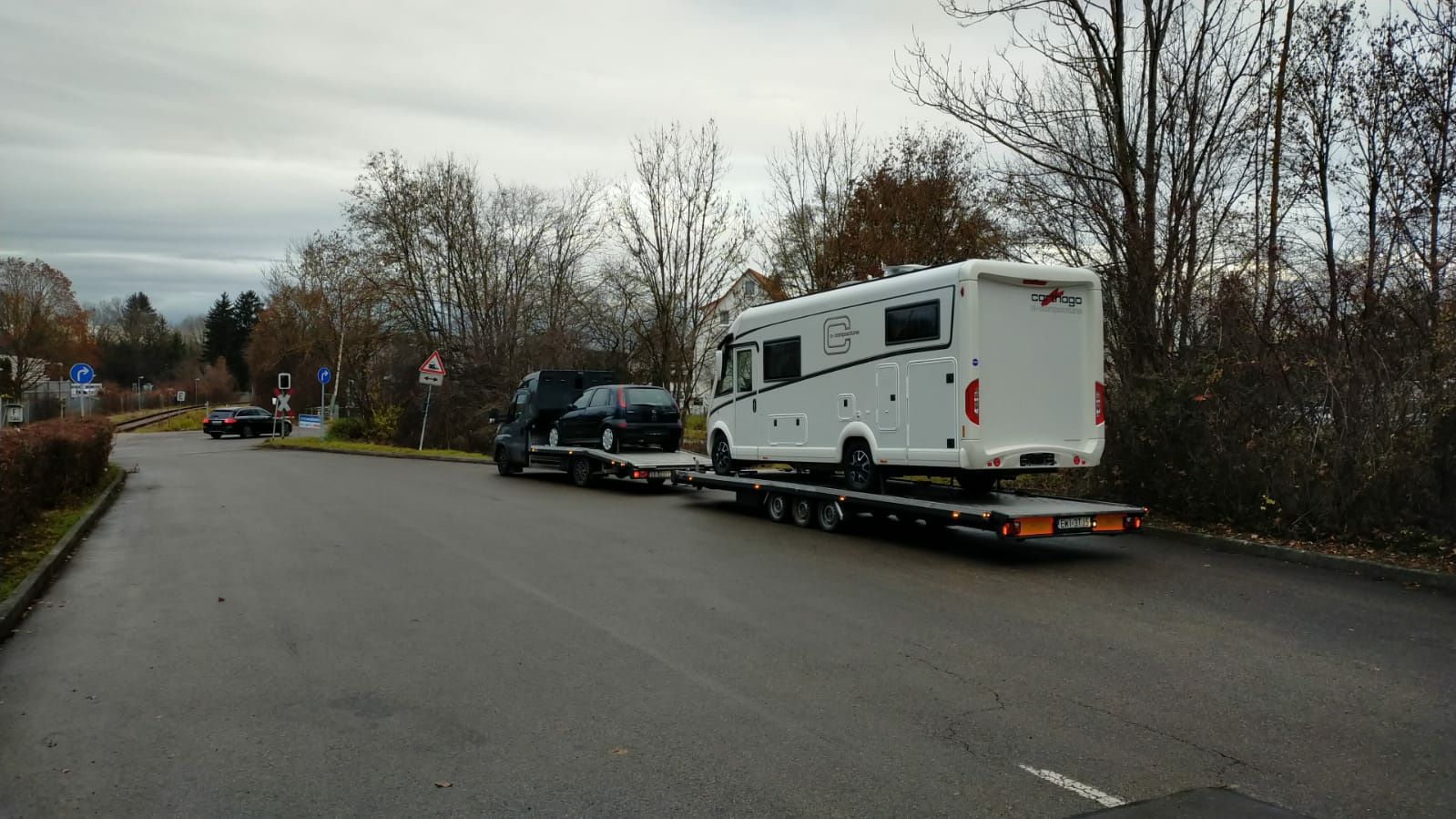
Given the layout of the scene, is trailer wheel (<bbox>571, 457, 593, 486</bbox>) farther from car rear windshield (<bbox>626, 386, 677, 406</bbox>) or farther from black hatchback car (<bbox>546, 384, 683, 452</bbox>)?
car rear windshield (<bbox>626, 386, 677, 406</bbox>)

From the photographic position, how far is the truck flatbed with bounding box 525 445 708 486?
57.2 ft

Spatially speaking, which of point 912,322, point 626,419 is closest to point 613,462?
point 626,419

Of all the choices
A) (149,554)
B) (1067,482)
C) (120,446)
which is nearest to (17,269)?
(120,446)

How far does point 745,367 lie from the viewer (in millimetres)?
14812

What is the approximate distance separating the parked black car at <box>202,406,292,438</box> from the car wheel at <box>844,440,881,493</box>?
4552cm

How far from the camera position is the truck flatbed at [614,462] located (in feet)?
57.2

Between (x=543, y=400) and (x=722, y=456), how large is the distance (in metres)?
6.90

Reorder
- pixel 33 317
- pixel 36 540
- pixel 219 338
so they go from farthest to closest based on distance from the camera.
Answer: pixel 219 338 → pixel 33 317 → pixel 36 540

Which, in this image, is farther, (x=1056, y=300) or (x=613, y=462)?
(x=613, y=462)

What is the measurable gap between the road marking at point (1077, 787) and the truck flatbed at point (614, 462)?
42.1 feet

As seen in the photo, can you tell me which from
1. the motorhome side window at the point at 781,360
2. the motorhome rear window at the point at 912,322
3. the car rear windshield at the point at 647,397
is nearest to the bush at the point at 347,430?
the car rear windshield at the point at 647,397

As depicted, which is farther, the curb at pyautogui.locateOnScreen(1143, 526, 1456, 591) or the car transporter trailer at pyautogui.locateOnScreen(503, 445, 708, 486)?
the car transporter trailer at pyautogui.locateOnScreen(503, 445, 708, 486)

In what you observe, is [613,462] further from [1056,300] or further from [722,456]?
[1056,300]

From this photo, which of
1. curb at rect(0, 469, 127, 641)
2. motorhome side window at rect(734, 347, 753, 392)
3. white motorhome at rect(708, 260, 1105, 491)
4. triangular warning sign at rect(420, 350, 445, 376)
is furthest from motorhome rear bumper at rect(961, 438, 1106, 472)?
triangular warning sign at rect(420, 350, 445, 376)
